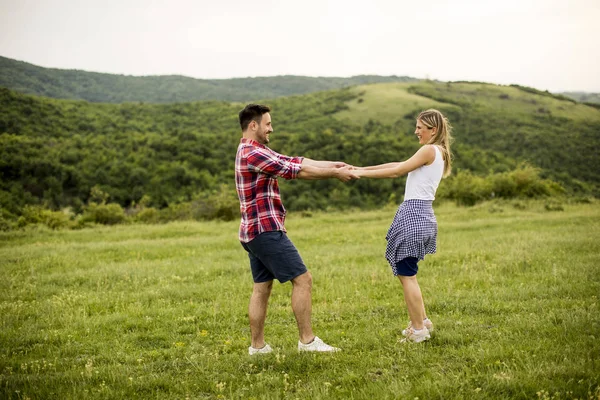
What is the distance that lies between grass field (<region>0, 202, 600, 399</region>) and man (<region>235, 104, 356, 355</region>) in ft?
2.30

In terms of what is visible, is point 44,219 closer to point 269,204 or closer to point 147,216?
point 147,216

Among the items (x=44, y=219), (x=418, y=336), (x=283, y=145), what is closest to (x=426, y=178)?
(x=418, y=336)

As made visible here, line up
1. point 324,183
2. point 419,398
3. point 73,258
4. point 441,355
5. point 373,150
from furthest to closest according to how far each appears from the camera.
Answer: point 373,150
point 324,183
point 73,258
point 441,355
point 419,398

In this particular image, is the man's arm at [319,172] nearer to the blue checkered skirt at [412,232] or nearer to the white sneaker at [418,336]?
the blue checkered skirt at [412,232]

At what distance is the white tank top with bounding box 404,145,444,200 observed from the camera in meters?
5.54

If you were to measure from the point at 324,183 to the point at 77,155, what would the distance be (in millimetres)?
25150

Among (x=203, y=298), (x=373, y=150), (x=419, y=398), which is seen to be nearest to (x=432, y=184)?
(x=419, y=398)

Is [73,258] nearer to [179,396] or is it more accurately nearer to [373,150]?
[179,396]

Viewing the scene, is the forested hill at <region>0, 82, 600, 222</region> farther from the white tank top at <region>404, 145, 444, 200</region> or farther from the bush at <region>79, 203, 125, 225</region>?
the white tank top at <region>404, 145, 444, 200</region>

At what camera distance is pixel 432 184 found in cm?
557

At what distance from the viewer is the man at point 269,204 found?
16.8 feet

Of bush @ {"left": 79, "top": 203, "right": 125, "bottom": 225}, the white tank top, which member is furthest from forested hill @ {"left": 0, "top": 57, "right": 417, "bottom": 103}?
the white tank top

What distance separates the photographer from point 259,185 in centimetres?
520

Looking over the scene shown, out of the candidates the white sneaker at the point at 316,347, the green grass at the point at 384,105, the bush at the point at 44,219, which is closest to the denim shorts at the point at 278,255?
the white sneaker at the point at 316,347
